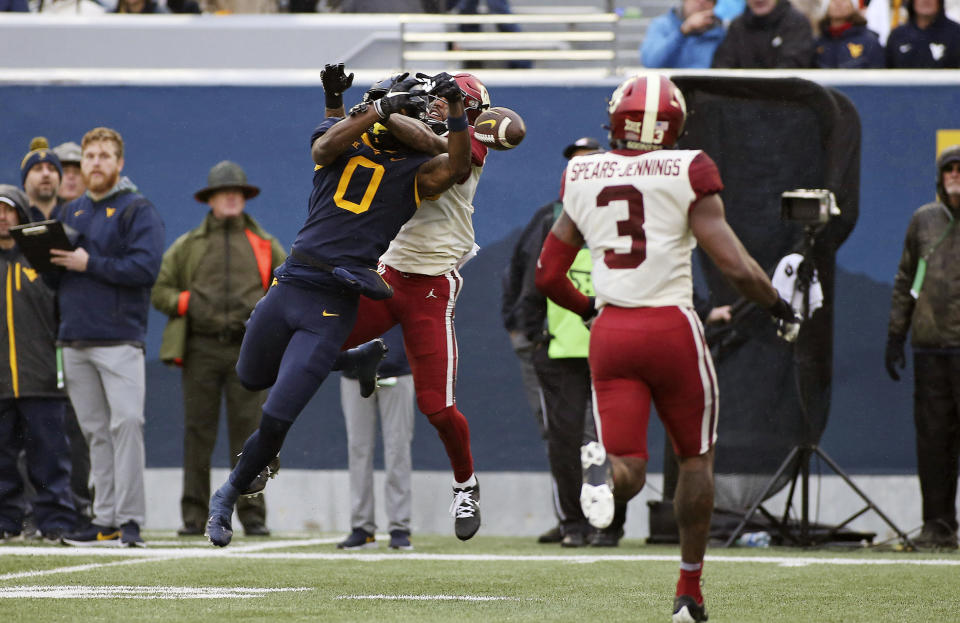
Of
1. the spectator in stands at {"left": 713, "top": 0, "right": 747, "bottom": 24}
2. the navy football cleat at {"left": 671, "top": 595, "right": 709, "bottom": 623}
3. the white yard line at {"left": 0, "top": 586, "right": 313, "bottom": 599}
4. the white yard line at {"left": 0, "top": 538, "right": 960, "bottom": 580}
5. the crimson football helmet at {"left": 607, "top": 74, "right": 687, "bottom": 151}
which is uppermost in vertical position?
the spectator in stands at {"left": 713, "top": 0, "right": 747, "bottom": 24}

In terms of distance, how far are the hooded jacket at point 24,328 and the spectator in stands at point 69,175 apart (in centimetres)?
109

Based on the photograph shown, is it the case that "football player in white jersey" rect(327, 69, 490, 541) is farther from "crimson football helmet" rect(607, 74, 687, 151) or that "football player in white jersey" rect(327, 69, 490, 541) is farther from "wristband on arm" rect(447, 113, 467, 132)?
"crimson football helmet" rect(607, 74, 687, 151)

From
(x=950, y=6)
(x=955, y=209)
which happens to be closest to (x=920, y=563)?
(x=955, y=209)

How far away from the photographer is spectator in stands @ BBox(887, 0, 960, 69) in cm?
1141

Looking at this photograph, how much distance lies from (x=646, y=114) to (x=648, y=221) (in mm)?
439

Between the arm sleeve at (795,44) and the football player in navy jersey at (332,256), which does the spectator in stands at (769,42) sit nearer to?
the arm sleeve at (795,44)

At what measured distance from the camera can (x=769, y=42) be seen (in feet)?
37.6

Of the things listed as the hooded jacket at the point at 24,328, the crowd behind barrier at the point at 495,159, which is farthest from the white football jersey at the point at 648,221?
the crowd behind barrier at the point at 495,159

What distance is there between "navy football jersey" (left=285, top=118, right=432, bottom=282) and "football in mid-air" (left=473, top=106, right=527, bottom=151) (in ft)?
1.06

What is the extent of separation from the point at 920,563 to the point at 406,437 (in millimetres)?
3353

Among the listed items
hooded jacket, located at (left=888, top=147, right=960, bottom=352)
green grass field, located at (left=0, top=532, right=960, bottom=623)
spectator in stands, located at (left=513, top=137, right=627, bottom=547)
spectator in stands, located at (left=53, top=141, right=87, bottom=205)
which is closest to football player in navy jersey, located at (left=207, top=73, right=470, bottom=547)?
green grass field, located at (left=0, top=532, right=960, bottom=623)

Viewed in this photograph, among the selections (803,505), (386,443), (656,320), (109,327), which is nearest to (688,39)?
(803,505)

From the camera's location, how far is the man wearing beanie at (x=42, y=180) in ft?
33.1

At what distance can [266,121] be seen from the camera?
38.1ft
